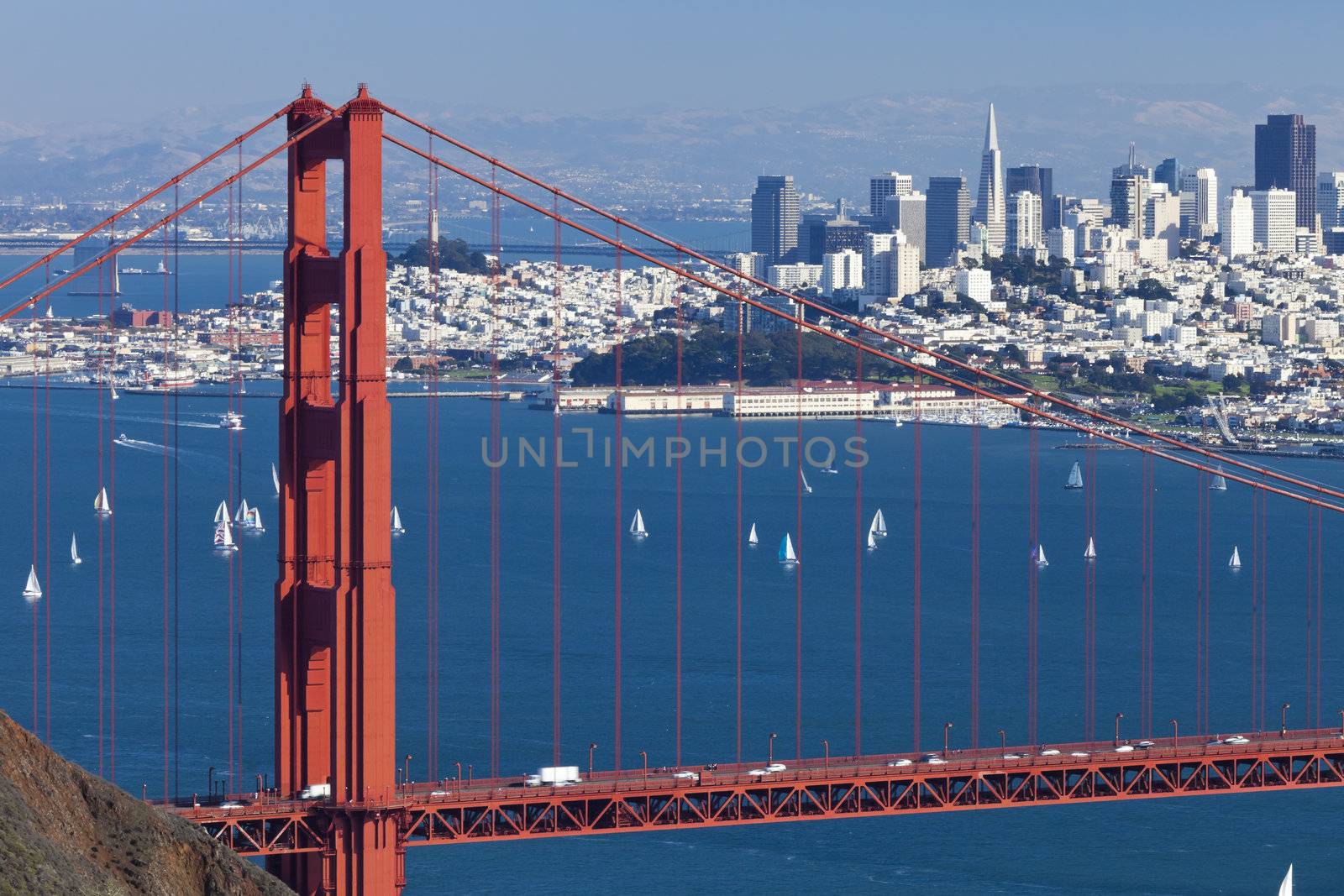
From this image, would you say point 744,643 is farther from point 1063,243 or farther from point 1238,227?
point 1238,227

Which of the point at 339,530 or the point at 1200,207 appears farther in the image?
the point at 1200,207

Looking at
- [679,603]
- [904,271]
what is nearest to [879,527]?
[679,603]

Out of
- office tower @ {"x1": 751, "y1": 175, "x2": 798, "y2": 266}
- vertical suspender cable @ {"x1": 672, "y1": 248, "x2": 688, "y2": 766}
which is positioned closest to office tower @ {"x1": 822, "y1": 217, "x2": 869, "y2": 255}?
office tower @ {"x1": 751, "y1": 175, "x2": 798, "y2": 266}

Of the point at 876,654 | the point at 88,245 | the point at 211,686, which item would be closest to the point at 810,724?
the point at 876,654

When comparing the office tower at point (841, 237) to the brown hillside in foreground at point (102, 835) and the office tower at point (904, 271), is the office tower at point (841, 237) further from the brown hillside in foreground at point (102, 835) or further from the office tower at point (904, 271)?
the brown hillside in foreground at point (102, 835)

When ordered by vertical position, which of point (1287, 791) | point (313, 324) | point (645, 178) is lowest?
point (1287, 791)

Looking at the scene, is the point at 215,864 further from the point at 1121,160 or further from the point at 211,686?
the point at 1121,160
